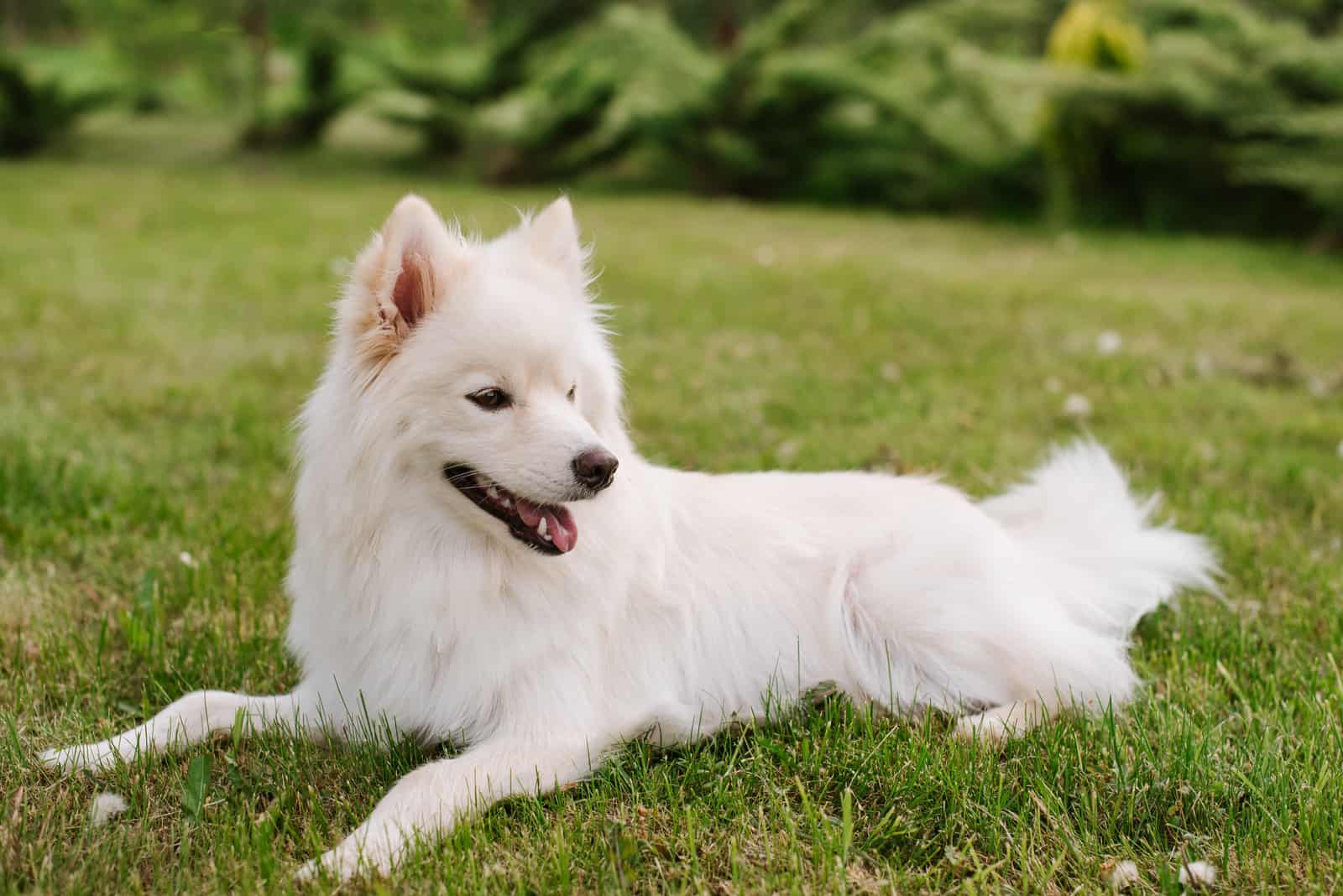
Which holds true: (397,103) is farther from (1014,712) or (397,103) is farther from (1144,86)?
(1014,712)

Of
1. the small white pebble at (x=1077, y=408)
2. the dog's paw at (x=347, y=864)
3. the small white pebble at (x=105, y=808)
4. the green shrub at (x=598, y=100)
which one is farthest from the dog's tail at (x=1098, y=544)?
the green shrub at (x=598, y=100)

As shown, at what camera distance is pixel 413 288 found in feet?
7.77

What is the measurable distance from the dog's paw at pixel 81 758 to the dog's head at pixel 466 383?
0.90 metres

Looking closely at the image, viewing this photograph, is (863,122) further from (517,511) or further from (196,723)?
(196,723)

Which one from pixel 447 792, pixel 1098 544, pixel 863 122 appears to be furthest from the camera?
pixel 863 122

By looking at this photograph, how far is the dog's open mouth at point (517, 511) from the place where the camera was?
2.36 m

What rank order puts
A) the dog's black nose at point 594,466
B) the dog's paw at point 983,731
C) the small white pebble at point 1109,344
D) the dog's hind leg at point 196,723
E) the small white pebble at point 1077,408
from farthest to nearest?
the small white pebble at point 1109,344
the small white pebble at point 1077,408
the dog's paw at point 983,731
the dog's hind leg at point 196,723
the dog's black nose at point 594,466

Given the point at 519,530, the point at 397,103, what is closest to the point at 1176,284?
the point at 519,530

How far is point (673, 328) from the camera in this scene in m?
6.81

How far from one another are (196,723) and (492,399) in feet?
3.40

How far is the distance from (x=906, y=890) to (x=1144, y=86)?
9.59m

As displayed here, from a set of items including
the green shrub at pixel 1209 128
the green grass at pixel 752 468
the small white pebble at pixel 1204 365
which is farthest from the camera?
the green shrub at pixel 1209 128

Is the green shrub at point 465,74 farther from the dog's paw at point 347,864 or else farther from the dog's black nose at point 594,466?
the dog's paw at point 347,864

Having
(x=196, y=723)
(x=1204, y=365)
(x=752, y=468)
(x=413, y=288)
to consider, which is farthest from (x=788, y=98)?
(x=196, y=723)
